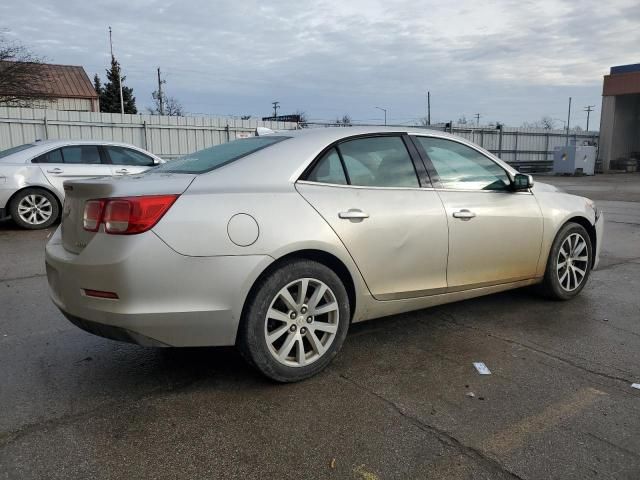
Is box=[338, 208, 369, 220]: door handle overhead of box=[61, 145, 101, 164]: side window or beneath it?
beneath

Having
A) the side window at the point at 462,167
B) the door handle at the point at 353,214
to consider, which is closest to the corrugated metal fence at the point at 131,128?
the side window at the point at 462,167

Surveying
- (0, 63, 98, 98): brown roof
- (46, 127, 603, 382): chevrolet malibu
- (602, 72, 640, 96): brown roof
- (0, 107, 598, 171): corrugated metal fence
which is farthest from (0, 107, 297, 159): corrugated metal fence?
(0, 63, 98, 98): brown roof

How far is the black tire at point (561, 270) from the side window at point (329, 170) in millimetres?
2285

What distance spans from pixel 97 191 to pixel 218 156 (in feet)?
2.83

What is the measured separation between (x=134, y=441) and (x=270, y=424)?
2.18 feet

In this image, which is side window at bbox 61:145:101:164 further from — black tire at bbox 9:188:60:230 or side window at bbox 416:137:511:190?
side window at bbox 416:137:511:190

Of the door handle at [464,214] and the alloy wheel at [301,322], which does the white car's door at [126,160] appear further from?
the alloy wheel at [301,322]

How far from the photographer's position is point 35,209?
30.2 feet

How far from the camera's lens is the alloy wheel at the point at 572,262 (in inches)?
191

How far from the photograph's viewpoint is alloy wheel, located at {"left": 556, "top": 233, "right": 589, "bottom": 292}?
4.84m

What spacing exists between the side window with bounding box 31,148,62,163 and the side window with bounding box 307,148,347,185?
7510 mm

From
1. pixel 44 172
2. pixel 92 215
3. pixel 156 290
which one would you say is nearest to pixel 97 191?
pixel 92 215

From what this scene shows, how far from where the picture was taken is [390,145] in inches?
152

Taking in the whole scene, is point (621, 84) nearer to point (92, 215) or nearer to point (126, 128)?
point (126, 128)
